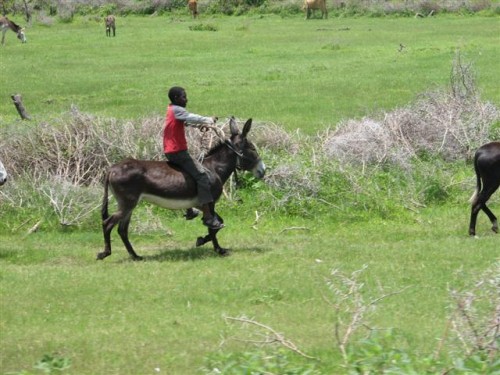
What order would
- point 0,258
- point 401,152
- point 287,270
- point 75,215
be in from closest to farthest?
point 287,270 < point 0,258 < point 75,215 < point 401,152

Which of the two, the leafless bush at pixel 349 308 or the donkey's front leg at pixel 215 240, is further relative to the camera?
the donkey's front leg at pixel 215 240

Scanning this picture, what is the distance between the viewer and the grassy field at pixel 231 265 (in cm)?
972

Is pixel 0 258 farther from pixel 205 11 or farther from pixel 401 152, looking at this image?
pixel 205 11

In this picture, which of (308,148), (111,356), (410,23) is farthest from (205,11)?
(111,356)

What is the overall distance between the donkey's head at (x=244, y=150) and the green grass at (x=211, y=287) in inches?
45.0

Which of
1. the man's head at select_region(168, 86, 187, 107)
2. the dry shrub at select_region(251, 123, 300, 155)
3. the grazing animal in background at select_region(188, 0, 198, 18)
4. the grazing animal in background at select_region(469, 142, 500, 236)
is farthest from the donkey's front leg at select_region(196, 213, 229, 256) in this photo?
the grazing animal in background at select_region(188, 0, 198, 18)

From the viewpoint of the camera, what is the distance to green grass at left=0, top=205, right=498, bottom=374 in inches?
378

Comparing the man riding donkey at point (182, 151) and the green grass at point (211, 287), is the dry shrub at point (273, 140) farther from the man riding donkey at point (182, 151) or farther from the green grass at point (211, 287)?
the man riding donkey at point (182, 151)

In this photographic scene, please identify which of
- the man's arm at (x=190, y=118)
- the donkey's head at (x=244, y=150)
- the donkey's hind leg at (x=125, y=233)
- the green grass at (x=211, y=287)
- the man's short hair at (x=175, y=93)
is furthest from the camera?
the donkey's head at (x=244, y=150)

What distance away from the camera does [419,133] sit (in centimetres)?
1975

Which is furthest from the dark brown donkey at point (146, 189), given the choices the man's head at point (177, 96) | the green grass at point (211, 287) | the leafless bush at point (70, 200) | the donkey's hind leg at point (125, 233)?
the leafless bush at point (70, 200)

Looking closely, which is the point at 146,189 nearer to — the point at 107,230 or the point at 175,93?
the point at 107,230

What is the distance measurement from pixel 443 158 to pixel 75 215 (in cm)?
710

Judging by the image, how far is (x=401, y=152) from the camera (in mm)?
18422
